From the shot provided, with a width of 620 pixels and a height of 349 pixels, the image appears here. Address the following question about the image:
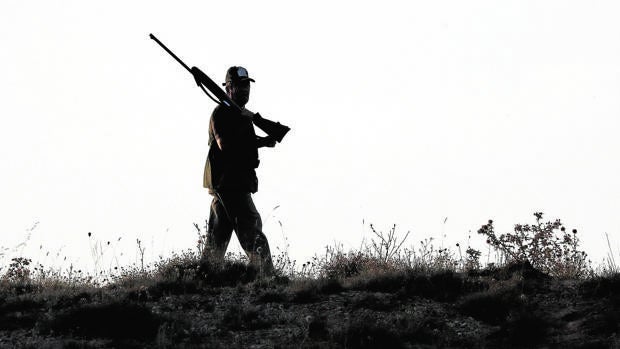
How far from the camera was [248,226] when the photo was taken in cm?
1005

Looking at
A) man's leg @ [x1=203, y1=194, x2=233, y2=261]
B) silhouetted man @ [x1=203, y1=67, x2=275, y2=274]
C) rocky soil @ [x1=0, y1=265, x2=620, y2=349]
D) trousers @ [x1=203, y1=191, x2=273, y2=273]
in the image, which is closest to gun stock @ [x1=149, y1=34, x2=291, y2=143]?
silhouetted man @ [x1=203, y1=67, x2=275, y2=274]

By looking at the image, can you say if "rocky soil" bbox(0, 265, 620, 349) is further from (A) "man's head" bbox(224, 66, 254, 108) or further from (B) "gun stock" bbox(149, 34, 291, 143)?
(A) "man's head" bbox(224, 66, 254, 108)

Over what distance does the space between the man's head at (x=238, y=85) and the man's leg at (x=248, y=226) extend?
1056mm

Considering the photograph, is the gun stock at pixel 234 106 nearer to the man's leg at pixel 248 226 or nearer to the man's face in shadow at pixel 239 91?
the man's face in shadow at pixel 239 91

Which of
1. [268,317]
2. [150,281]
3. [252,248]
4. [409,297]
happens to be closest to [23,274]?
[150,281]

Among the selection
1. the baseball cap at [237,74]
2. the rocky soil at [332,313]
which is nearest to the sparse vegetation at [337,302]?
the rocky soil at [332,313]

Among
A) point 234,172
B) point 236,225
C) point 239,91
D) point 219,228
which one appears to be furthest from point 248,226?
point 239,91

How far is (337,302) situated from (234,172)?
93.6 inches

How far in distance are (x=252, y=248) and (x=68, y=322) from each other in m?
2.73

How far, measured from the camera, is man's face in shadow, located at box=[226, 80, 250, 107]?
1007 cm

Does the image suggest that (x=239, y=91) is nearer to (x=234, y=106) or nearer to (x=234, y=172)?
(x=234, y=106)

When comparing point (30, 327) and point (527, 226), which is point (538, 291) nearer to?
point (527, 226)

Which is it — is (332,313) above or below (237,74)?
below

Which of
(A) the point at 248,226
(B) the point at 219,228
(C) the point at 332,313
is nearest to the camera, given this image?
(C) the point at 332,313
